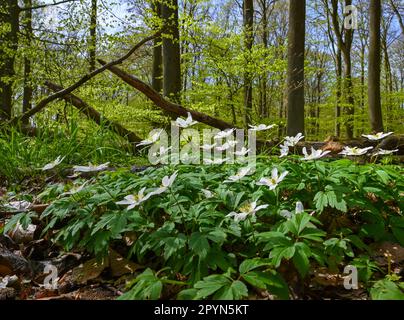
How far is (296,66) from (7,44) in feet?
18.9

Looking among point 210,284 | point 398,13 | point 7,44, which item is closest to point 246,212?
point 210,284

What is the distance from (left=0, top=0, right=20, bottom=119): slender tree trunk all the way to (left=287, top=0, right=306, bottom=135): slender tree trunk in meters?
5.33

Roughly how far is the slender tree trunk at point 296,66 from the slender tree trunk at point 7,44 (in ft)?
17.5

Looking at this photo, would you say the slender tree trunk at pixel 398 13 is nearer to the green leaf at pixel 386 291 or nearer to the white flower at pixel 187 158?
the white flower at pixel 187 158

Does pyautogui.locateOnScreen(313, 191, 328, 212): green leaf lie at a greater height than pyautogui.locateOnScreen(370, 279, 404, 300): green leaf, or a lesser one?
greater

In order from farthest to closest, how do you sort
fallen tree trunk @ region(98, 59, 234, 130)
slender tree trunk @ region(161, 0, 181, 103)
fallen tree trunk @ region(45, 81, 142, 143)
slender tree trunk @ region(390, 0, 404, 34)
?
slender tree trunk @ region(390, 0, 404, 34)
slender tree trunk @ region(161, 0, 181, 103)
fallen tree trunk @ region(45, 81, 142, 143)
fallen tree trunk @ region(98, 59, 234, 130)

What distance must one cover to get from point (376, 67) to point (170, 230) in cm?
863

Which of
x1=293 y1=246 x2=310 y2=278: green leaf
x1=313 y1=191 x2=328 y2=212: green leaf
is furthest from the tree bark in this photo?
x1=293 y1=246 x2=310 y2=278: green leaf

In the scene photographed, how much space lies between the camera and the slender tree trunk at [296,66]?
587 centimetres

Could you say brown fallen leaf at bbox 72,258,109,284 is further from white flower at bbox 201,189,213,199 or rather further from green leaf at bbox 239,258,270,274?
green leaf at bbox 239,258,270,274

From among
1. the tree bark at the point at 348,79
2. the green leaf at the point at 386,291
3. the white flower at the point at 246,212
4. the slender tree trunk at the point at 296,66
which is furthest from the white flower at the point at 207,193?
the tree bark at the point at 348,79

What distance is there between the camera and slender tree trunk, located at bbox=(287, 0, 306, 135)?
5867 mm

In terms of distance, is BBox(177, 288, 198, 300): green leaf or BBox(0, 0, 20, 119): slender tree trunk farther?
BBox(0, 0, 20, 119): slender tree trunk

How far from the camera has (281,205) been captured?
1.66 meters
